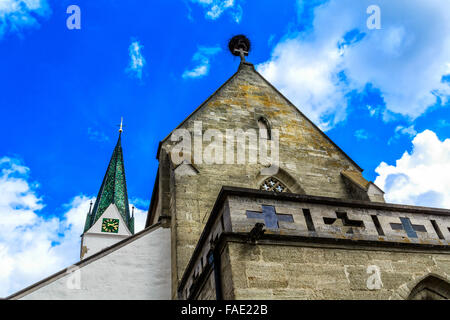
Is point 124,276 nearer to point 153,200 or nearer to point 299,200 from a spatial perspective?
point 153,200

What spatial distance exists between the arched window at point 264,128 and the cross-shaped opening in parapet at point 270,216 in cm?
617

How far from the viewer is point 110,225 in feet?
106

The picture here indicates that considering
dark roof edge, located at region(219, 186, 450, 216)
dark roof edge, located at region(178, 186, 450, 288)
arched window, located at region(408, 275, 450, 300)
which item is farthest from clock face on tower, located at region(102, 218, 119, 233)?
arched window, located at region(408, 275, 450, 300)

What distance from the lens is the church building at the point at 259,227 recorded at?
13.9ft

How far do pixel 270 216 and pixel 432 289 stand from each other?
2.19 meters

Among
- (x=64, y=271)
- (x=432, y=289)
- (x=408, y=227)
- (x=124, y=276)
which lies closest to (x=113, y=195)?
(x=124, y=276)

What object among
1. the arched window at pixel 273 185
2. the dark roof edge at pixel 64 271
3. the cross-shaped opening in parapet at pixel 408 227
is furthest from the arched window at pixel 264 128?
the cross-shaped opening in parapet at pixel 408 227

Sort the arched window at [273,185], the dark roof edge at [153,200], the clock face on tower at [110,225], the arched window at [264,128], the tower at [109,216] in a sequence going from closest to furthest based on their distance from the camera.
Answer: the arched window at [273,185] < the arched window at [264,128] < the dark roof edge at [153,200] < the tower at [109,216] < the clock face on tower at [110,225]

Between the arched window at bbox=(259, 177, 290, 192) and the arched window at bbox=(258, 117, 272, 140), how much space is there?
1.34 m

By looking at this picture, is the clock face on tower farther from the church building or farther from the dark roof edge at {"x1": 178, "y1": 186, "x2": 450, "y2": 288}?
the dark roof edge at {"x1": 178, "y1": 186, "x2": 450, "y2": 288}

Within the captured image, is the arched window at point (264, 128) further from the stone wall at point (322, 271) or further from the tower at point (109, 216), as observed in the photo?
the tower at point (109, 216)
